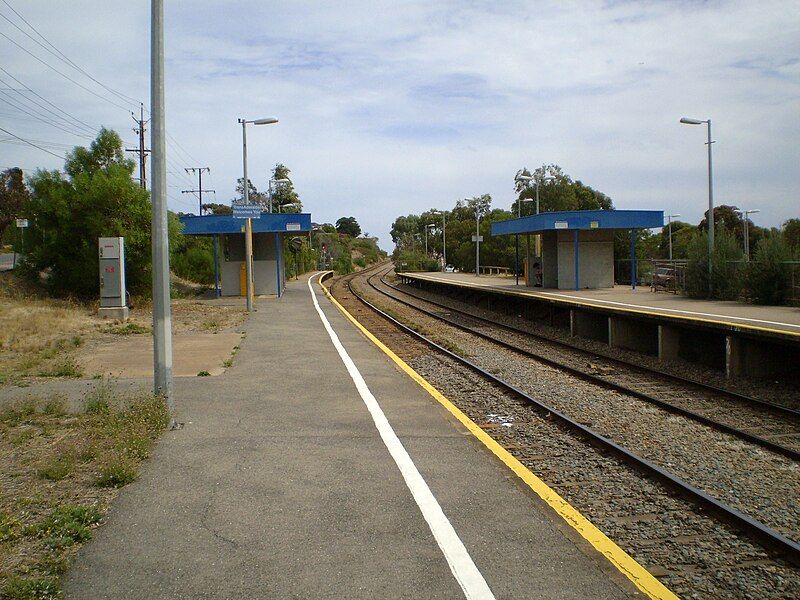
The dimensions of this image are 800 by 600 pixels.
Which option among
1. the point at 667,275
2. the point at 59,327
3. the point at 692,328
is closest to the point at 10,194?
the point at 59,327

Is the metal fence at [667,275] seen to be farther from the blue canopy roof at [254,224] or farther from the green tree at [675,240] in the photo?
the green tree at [675,240]

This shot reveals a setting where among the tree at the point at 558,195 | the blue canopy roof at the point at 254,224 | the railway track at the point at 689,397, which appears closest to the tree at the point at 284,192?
the tree at the point at 558,195

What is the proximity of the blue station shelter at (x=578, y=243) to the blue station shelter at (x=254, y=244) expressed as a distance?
11.1 meters

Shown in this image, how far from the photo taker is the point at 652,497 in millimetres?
6227

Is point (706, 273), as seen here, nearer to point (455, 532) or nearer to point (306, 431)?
point (306, 431)

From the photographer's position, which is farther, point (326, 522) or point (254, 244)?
point (254, 244)

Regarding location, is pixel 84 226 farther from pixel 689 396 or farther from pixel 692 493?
pixel 692 493

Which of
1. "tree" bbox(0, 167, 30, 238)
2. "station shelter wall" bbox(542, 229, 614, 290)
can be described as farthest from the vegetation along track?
"tree" bbox(0, 167, 30, 238)

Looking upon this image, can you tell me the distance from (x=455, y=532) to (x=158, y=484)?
2.53m

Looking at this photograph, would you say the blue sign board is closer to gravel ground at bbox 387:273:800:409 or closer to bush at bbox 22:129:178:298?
bush at bbox 22:129:178:298

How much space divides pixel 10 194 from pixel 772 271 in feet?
204

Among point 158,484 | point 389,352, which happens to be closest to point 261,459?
point 158,484

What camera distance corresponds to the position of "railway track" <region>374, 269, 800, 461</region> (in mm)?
9133

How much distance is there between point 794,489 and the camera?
6.77 metres
